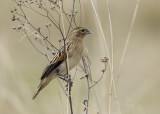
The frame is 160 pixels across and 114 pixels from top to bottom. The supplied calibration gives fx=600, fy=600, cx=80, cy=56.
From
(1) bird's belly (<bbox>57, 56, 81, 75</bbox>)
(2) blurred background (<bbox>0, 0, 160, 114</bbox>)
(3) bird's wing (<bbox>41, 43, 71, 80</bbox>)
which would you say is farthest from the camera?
(2) blurred background (<bbox>0, 0, 160, 114</bbox>)

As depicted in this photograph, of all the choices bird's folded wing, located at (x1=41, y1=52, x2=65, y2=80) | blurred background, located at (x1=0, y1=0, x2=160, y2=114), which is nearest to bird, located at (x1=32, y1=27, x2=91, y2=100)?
bird's folded wing, located at (x1=41, y1=52, x2=65, y2=80)

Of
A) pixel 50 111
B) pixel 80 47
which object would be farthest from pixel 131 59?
pixel 80 47

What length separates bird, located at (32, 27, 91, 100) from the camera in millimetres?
7414

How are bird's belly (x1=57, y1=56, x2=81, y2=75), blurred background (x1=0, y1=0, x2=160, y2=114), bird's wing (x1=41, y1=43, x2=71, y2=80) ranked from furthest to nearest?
blurred background (x1=0, y1=0, x2=160, y2=114), bird's belly (x1=57, y1=56, x2=81, y2=75), bird's wing (x1=41, y1=43, x2=71, y2=80)

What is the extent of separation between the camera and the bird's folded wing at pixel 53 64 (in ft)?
24.1

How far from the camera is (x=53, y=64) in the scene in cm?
751

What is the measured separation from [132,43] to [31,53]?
296cm


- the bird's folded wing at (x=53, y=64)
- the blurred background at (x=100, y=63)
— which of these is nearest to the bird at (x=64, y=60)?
the bird's folded wing at (x=53, y=64)

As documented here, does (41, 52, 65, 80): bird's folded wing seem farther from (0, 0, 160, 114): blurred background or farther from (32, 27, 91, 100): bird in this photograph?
(0, 0, 160, 114): blurred background

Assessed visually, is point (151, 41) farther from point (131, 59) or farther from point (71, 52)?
point (71, 52)

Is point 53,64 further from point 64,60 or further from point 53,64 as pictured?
point 64,60

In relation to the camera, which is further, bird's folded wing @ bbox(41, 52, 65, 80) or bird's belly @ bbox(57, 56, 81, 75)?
bird's belly @ bbox(57, 56, 81, 75)

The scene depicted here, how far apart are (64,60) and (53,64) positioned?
11.5 inches

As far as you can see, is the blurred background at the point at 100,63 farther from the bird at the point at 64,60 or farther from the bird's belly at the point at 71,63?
the bird's belly at the point at 71,63
